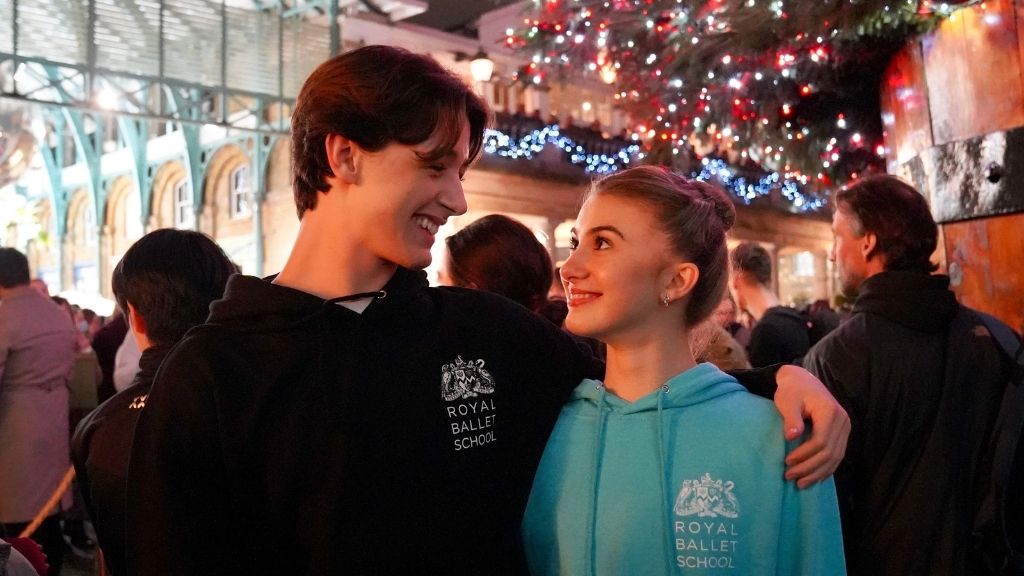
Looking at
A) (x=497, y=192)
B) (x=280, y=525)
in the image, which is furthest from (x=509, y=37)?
(x=497, y=192)

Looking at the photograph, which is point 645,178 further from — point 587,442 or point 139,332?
point 139,332

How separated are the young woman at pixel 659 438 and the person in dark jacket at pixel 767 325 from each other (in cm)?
264

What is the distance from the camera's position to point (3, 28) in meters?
11.3

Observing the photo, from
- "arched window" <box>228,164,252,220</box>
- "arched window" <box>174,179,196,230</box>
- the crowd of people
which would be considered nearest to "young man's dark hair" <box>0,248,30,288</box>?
the crowd of people

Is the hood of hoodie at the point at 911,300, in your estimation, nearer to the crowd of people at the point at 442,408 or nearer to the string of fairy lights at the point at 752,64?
the crowd of people at the point at 442,408

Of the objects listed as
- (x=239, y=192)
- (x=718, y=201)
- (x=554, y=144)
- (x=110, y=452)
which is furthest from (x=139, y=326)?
(x=239, y=192)

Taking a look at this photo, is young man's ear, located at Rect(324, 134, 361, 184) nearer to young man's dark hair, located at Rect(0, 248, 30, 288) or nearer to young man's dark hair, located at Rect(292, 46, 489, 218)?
young man's dark hair, located at Rect(292, 46, 489, 218)

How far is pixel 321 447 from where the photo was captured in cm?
163

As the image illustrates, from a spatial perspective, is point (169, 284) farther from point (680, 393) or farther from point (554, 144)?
point (554, 144)

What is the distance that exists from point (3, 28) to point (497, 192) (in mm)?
8225

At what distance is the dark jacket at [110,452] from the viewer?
248cm

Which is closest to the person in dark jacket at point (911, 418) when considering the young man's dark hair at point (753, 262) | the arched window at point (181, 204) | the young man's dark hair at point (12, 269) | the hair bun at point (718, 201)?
the hair bun at point (718, 201)

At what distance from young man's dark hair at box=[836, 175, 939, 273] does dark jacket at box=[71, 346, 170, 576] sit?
233 cm

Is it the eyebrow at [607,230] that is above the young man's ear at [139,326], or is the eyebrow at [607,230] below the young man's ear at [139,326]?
above
